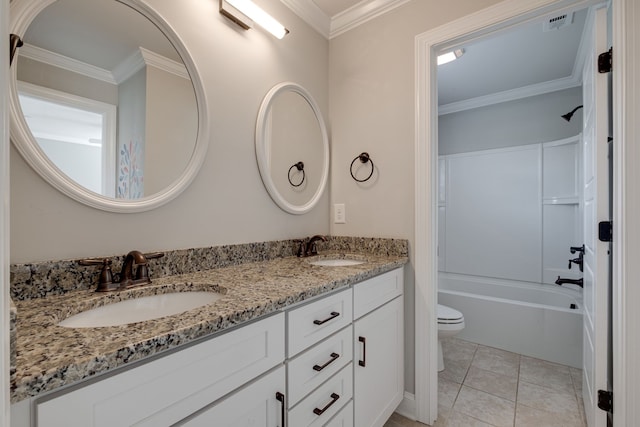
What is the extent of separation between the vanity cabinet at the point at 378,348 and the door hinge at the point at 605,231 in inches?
34.4

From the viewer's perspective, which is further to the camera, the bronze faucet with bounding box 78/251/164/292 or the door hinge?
the door hinge

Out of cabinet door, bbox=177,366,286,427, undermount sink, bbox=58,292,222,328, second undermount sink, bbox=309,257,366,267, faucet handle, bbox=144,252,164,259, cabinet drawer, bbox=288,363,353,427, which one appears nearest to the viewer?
cabinet door, bbox=177,366,286,427

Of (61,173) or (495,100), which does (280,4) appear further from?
(495,100)

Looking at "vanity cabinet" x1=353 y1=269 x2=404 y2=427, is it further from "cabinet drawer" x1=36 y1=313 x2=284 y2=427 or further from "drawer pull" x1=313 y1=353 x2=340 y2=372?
"cabinet drawer" x1=36 y1=313 x2=284 y2=427

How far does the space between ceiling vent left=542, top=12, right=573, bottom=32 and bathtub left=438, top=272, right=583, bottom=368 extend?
2.03m

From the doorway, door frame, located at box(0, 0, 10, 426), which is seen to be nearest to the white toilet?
the doorway

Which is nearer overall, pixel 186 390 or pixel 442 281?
pixel 186 390

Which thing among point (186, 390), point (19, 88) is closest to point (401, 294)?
point (186, 390)

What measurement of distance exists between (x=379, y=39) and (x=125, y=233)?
1750mm

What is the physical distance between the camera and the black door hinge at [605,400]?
1.23 m

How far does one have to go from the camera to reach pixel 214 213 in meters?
1.34

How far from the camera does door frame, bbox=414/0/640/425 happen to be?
113 centimetres

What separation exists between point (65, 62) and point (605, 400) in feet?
7.92

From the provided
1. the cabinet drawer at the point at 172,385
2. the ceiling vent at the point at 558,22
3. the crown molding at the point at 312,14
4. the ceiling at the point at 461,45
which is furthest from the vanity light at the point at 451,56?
the cabinet drawer at the point at 172,385
